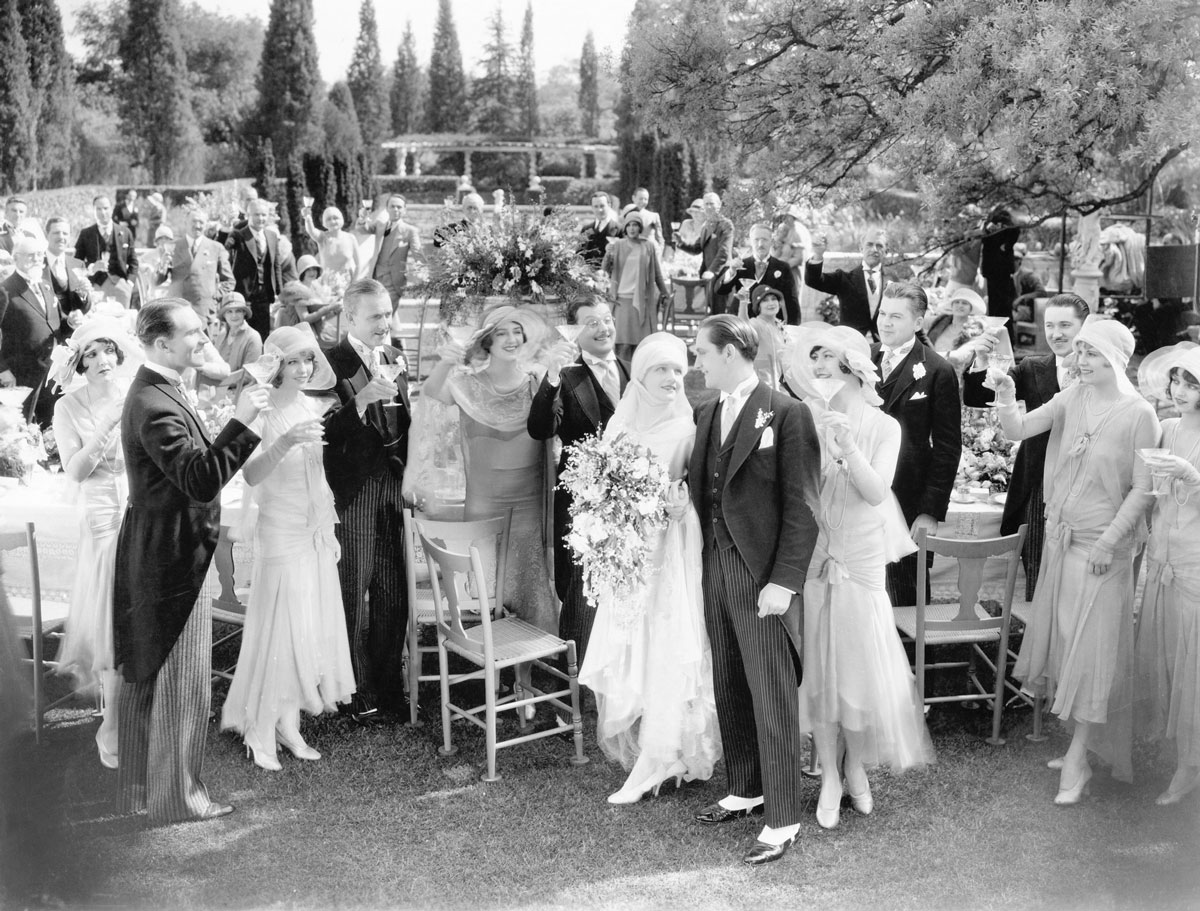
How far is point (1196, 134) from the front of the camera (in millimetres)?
3965

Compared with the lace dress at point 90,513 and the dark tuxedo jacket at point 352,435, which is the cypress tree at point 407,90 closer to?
the dark tuxedo jacket at point 352,435

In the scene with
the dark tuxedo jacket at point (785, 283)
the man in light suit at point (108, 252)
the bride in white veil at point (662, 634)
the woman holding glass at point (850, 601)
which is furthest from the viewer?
the man in light suit at point (108, 252)

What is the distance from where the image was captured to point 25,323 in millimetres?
8688

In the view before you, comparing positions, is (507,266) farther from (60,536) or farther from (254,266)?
(254,266)

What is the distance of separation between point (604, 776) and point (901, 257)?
246 cm

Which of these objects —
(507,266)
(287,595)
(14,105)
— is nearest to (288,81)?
(14,105)

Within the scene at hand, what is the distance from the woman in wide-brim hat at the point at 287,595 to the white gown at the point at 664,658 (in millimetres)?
1163

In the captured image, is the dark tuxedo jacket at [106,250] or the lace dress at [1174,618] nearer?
the lace dress at [1174,618]

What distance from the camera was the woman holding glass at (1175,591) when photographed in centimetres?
421

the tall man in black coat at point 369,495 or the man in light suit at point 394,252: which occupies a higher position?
the man in light suit at point 394,252

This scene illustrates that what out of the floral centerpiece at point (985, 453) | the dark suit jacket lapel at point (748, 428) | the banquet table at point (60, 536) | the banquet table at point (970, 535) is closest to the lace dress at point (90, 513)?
the banquet table at point (60, 536)

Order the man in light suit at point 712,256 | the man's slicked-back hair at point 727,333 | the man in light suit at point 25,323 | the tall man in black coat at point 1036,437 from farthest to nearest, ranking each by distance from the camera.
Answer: the man in light suit at point 712,256 → the man in light suit at point 25,323 → the tall man in black coat at point 1036,437 → the man's slicked-back hair at point 727,333

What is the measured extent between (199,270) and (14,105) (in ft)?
13.4

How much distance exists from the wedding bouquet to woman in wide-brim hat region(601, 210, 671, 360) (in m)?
6.17
